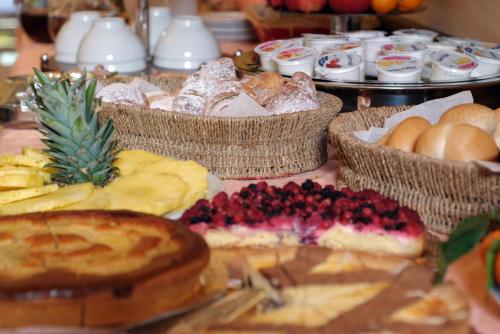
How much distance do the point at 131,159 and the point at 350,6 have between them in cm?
118

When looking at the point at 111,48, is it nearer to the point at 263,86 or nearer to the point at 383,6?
the point at 383,6

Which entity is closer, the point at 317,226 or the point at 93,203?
the point at 317,226

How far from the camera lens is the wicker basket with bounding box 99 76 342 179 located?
146 centimetres

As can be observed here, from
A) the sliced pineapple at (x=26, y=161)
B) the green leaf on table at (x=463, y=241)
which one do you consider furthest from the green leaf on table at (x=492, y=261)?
the sliced pineapple at (x=26, y=161)

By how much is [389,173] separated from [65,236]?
0.51 meters

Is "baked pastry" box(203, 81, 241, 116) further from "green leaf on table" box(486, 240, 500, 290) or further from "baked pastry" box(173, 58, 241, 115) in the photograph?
"green leaf on table" box(486, 240, 500, 290)

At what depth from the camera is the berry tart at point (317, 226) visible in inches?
43.9

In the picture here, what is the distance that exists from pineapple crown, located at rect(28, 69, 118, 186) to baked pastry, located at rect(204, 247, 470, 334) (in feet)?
1.56

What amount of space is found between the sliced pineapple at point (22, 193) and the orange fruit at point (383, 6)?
137 centimetres

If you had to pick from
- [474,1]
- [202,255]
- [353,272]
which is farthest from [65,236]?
[474,1]

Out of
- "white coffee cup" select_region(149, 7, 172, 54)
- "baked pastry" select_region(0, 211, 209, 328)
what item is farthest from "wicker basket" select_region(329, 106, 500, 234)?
"white coffee cup" select_region(149, 7, 172, 54)

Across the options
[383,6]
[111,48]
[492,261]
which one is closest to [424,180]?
[492,261]

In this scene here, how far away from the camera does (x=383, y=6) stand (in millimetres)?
2379

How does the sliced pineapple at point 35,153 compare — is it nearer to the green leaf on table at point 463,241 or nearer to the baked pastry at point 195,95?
the baked pastry at point 195,95
